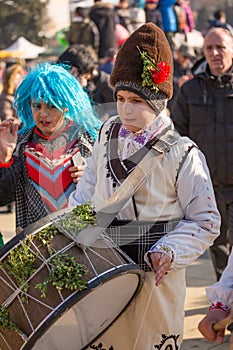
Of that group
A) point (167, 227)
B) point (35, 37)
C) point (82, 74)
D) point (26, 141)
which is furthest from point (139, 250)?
point (35, 37)

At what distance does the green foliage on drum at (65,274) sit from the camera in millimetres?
3178

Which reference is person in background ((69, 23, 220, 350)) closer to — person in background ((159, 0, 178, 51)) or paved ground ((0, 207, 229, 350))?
paved ground ((0, 207, 229, 350))

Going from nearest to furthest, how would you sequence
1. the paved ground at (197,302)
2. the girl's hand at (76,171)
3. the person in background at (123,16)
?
the girl's hand at (76,171) → the paved ground at (197,302) → the person in background at (123,16)

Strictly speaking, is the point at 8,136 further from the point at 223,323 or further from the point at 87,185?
the point at 223,323

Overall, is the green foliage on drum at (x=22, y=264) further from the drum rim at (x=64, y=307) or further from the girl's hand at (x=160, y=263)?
the girl's hand at (x=160, y=263)

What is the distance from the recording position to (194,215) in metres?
3.58

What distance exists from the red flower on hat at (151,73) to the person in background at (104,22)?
10.4 m

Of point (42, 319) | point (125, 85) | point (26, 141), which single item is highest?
point (125, 85)

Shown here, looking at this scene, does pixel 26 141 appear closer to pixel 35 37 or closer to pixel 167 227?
pixel 167 227

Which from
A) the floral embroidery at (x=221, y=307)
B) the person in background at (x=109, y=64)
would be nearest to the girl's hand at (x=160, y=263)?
the floral embroidery at (x=221, y=307)

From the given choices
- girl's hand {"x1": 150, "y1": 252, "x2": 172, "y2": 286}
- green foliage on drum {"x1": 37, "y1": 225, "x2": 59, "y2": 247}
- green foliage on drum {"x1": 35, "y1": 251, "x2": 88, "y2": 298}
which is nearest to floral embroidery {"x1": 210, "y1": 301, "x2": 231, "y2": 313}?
girl's hand {"x1": 150, "y1": 252, "x2": 172, "y2": 286}

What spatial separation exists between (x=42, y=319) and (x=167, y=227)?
2.35 ft

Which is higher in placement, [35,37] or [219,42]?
[219,42]

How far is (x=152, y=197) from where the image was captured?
11.7 feet
